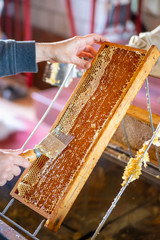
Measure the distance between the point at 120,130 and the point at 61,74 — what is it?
407mm

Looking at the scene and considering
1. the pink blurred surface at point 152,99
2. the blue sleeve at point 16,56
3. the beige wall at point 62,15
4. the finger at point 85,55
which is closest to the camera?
the blue sleeve at point 16,56

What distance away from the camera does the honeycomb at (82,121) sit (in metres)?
0.97

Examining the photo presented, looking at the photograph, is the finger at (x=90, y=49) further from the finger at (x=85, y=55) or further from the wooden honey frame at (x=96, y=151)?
the wooden honey frame at (x=96, y=151)

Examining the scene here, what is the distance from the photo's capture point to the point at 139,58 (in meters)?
1.04

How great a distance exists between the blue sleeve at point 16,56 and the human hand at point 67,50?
32 mm

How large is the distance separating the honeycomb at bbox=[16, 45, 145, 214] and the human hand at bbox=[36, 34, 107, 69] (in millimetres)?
64

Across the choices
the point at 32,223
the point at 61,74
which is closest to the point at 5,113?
the point at 61,74

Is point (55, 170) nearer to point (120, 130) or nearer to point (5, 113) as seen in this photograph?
point (120, 130)

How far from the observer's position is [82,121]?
105 centimetres

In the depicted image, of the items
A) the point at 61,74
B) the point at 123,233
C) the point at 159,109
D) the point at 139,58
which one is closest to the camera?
the point at 139,58

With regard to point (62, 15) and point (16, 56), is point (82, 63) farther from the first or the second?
point (62, 15)

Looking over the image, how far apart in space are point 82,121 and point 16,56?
1.14 ft

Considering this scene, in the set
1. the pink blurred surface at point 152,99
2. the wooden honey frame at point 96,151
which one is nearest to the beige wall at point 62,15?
the pink blurred surface at point 152,99

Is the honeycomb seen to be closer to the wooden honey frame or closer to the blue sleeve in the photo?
the wooden honey frame
